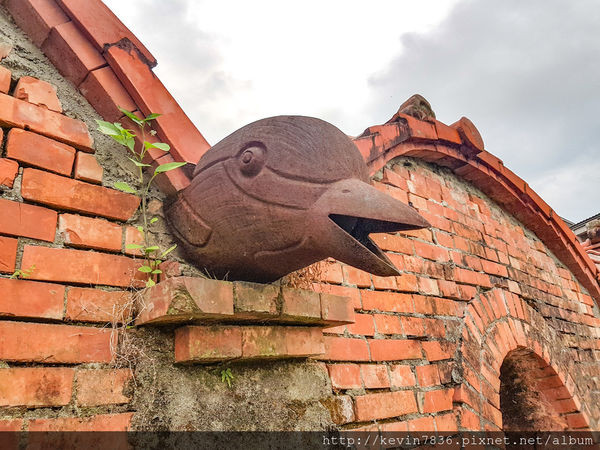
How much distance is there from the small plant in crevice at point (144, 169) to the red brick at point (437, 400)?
1.34 m

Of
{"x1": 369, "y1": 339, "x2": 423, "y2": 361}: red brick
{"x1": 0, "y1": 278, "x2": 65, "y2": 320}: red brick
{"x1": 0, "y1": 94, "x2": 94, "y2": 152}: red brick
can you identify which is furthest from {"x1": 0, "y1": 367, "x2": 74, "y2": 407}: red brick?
{"x1": 369, "y1": 339, "x2": 423, "y2": 361}: red brick

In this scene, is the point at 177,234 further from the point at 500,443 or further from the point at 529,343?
the point at 529,343

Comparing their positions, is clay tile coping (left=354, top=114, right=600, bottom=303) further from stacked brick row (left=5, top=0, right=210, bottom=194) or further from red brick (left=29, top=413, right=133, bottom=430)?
red brick (left=29, top=413, right=133, bottom=430)

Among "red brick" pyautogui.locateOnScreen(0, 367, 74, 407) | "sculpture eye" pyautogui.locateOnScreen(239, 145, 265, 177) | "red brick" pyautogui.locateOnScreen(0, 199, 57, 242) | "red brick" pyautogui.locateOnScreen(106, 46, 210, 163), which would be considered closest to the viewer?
"red brick" pyautogui.locateOnScreen(0, 367, 74, 407)

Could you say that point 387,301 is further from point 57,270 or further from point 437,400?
point 57,270

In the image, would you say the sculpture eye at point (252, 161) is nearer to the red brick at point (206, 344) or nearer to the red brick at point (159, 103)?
the red brick at point (159, 103)

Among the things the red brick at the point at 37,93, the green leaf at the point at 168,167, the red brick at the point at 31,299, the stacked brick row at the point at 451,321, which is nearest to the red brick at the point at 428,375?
the stacked brick row at the point at 451,321

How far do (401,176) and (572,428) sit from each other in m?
2.22

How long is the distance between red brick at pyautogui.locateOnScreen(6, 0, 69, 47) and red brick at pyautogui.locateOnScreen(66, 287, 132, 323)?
2.83ft

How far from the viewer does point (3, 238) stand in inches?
41.9

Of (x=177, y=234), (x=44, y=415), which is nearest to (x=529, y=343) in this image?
(x=177, y=234)

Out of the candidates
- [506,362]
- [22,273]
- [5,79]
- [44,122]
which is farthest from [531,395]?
[5,79]

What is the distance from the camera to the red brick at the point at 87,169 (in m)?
1.26

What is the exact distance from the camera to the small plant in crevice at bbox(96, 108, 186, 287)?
123cm
